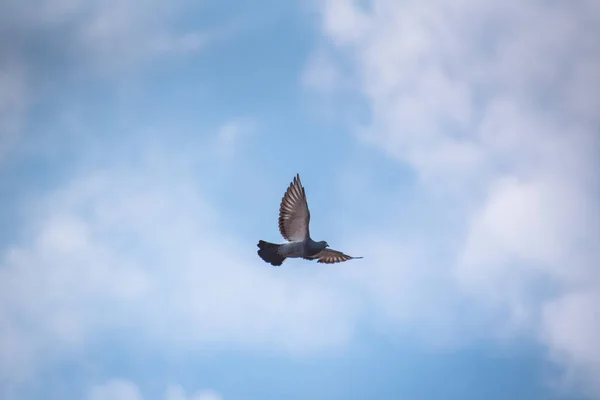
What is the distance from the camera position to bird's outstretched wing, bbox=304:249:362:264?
37906 millimetres

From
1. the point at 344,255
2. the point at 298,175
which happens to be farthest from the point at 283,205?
the point at 344,255

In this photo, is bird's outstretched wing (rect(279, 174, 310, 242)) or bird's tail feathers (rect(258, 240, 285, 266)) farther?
bird's tail feathers (rect(258, 240, 285, 266))

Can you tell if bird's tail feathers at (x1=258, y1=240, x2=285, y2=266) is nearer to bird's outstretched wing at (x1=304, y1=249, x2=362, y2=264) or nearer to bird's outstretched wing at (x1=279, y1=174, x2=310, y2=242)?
bird's outstretched wing at (x1=279, y1=174, x2=310, y2=242)

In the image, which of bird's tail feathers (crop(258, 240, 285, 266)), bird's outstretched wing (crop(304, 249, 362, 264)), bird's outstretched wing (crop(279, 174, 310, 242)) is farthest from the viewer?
bird's outstretched wing (crop(304, 249, 362, 264))

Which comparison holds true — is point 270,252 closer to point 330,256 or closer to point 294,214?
point 294,214

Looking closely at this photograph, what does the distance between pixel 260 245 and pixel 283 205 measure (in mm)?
2489

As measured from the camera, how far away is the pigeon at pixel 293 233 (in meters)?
35.5

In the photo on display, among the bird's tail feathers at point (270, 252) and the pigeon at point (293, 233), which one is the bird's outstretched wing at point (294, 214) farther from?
the bird's tail feathers at point (270, 252)

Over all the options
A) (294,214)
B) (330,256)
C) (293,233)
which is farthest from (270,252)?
(330,256)

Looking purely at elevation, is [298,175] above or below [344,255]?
above

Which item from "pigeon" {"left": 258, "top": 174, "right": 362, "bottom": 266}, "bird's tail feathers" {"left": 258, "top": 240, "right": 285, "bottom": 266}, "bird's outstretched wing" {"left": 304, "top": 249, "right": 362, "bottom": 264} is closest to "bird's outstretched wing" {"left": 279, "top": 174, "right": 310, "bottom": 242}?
"pigeon" {"left": 258, "top": 174, "right": 362, "bottom": 266}

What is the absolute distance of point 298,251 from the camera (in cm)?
3622

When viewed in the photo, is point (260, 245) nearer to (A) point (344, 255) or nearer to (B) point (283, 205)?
(B) point (283, 205)

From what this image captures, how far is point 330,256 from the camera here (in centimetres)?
3809
